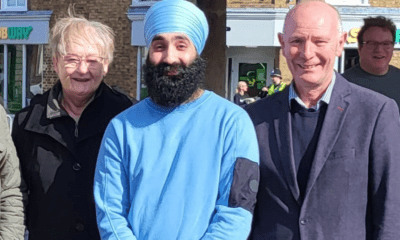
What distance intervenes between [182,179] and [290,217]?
563 millimetres

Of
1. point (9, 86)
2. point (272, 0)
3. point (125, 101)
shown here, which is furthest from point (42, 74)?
point (125, 101)

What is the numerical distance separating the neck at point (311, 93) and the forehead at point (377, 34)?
92.0 inches

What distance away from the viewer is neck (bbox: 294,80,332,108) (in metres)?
2.77

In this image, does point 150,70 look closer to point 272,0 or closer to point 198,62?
point 198,62

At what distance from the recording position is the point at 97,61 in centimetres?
310

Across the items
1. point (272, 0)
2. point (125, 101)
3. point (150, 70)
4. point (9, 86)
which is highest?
point (272, 0)

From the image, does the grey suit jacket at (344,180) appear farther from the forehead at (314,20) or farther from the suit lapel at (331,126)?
the forehead at (314,20)

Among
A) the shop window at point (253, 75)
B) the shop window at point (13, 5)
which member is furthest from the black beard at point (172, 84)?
the shop window at point (13, 5)

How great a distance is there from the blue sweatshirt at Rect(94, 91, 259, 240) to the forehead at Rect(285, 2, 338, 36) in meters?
0.50

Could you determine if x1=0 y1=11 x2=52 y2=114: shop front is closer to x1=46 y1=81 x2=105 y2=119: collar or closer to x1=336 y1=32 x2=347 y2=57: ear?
x1=46 y1=81 x2=105 y2=119: collar

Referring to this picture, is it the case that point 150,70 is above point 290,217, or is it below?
above

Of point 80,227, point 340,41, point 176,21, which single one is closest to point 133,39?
point 80,227

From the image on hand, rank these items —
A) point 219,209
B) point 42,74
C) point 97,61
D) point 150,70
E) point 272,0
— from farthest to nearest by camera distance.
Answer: point 42,74 → point 272,0 → point 97,61 → point 150,70 → point 219,209

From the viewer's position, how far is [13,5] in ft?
70.4
